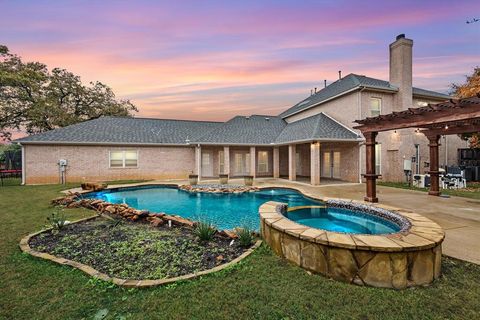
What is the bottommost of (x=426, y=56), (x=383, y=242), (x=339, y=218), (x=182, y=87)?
(x=339, y=218)

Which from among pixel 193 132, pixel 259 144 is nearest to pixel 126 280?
pixel 259 144

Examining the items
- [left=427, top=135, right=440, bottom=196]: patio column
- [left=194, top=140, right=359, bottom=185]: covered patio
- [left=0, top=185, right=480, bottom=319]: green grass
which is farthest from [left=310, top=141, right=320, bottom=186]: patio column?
[left=0, top=185, right=480, bottom=319]: green grass

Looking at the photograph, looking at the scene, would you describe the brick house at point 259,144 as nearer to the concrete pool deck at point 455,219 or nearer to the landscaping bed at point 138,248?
the concrete pool deck at point 455,219

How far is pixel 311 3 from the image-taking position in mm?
10219

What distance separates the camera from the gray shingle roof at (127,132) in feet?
51.6

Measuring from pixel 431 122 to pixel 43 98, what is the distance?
3134 cm

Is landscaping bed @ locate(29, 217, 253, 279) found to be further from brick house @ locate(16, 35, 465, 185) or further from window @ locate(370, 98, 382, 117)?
window @ locate(370, 98, 382, 117)

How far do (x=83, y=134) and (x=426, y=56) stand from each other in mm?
26422

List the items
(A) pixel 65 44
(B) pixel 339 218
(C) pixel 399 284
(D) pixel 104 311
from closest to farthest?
(D) pixel 104 311 < (C) pixel 399 284 < (B) pixel 339 218 < (A) pixel 65 44

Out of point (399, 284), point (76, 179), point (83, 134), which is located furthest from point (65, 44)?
point (399, 284)

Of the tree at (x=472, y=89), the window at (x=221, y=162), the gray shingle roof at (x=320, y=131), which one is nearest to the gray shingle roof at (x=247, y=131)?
the window at (x=221, y=162)

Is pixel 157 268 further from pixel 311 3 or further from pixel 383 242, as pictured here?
pixel 311 3

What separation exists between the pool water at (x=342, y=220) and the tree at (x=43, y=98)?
21871 millimetres

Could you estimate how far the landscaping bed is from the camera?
3592 millimetres
